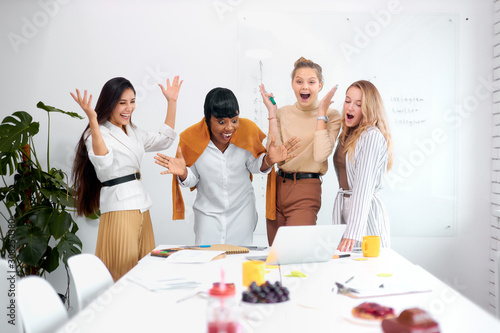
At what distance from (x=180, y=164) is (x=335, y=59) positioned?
176cm

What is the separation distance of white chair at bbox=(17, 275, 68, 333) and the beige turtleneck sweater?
181 cm

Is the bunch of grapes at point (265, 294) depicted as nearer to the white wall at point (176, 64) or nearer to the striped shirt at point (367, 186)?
the striped shirt at point (367, 186)

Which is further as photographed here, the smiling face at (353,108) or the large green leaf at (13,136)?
the large green leaf at (13,136)

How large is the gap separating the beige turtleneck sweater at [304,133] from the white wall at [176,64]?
0.88m

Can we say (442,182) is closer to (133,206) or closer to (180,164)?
(180,164)

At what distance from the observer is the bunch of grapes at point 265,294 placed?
1.53m

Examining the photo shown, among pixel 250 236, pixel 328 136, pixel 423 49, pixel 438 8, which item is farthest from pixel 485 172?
pixel 250 236

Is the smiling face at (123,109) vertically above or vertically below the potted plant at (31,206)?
above

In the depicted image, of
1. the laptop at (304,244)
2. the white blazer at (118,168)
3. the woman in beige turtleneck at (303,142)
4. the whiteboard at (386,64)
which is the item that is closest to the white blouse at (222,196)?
the woman in beige turtleneck at (303,142)

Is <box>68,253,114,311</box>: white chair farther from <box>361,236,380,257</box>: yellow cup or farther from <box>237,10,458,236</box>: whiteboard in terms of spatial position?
<box>237,10,458,236</box>: whiteboard

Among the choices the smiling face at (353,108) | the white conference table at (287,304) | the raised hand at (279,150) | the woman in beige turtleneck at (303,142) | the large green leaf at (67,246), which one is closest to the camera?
the white conference table at (287,304)

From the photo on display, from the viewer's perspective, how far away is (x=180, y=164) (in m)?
Result: 2.84

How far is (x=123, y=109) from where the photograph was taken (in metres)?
2.82

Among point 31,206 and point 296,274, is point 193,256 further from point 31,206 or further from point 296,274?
point 31,206
